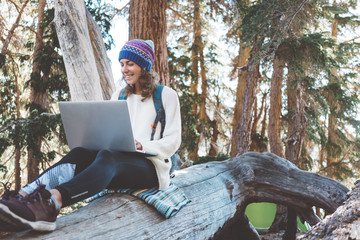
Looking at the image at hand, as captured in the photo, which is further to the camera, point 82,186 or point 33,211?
point 82,186

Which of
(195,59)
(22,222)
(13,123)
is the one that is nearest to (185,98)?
(195,59)

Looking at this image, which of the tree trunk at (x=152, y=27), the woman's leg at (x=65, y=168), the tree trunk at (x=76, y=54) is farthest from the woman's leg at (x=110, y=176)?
the tree trunk at (x=152, y=27)

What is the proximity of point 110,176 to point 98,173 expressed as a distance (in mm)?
116

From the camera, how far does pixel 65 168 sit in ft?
7.04

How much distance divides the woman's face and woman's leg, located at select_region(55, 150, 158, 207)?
0.67m

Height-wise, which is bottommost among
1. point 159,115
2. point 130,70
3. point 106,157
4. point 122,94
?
point 106,157

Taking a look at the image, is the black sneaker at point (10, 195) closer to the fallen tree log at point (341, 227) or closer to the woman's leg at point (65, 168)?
the woman's leg at point (65, 168)

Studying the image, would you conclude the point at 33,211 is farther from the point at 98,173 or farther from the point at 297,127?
the point at 297,127

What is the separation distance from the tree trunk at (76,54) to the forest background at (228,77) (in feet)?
3.42

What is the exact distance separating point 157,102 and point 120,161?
0.59 meters

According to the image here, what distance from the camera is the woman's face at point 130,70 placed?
2.62 meters

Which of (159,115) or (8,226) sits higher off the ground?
(159,115)

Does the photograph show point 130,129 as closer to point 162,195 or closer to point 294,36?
point 162,195

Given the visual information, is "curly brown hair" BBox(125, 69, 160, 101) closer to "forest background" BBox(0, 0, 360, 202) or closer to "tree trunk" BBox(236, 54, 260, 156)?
"forest background" BBox(0, 0, 360, 202)
